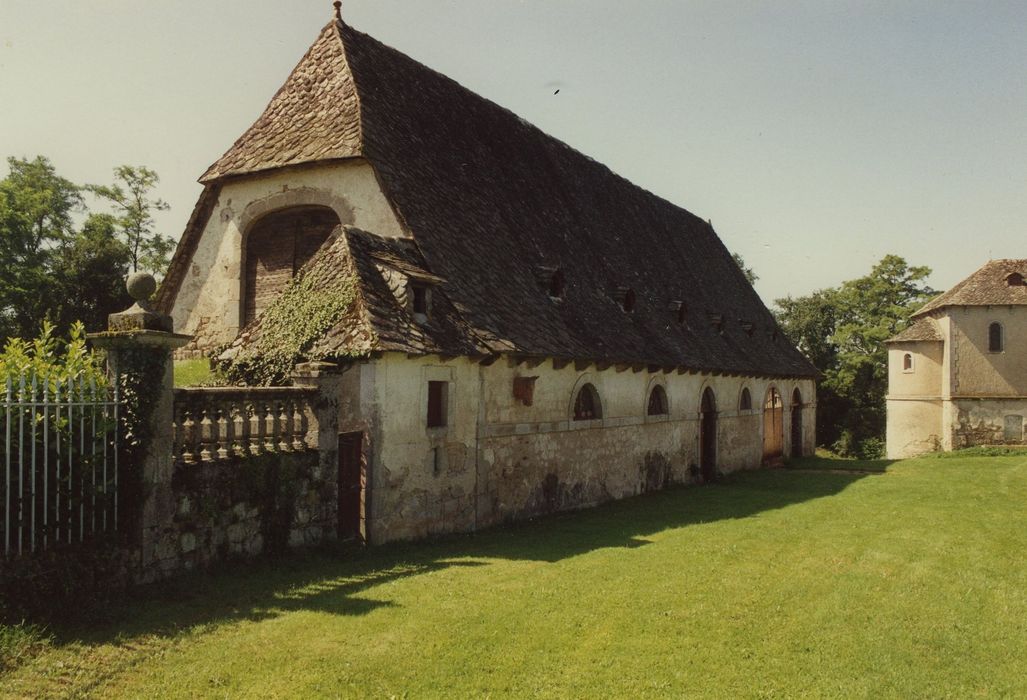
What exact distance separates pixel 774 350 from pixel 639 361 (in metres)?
14.3

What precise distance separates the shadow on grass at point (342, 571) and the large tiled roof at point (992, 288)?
962 inches

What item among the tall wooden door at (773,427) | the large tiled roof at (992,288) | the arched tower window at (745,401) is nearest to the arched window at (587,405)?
the arched tower window at (745,401)

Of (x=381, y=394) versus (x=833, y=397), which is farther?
(x=833, y=397)

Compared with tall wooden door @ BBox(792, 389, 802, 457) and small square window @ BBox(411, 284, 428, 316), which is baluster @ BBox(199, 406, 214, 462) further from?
tall wooden door @ BBox(792, 389, 802, 457)

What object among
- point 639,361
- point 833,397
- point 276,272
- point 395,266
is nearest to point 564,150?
point 639,361

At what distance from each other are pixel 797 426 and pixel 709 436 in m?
10.0

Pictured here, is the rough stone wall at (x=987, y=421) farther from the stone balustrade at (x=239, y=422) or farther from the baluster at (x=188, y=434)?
the baluster at (x=188, y=434)

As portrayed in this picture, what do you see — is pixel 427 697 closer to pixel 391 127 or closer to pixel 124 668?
pixel 124 668

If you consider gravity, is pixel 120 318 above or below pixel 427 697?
above

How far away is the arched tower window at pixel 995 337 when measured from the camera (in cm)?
3403

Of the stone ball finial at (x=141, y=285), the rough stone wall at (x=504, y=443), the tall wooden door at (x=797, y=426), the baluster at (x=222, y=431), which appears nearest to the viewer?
the stone ball finial at (x=141, y=285)

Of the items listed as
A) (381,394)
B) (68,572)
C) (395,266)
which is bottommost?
(68,572)

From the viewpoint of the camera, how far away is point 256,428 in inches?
368

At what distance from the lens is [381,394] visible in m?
10.9
